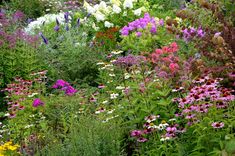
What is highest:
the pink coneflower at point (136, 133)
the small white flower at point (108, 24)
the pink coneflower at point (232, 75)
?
the pink coneflower at point (232, 75)

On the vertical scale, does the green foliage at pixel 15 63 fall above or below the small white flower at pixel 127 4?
below

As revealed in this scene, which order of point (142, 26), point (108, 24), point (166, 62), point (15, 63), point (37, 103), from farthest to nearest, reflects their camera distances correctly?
1. point (108, 24)
2. point (142, 26)
3. point (15, 63)
4. point (37, 103)
5. point (166, 62)

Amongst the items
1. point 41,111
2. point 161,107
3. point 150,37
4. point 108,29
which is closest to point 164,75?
point 161,107

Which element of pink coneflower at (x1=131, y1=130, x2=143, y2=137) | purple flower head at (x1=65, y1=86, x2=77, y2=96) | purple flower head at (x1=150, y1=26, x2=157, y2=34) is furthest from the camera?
purple flower head at (x1=150, y1=26, x2=157, y2=34)

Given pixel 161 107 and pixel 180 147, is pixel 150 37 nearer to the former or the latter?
pixel 161 107

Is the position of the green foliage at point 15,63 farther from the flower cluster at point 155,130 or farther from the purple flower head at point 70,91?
the flower cluster at point 155,130

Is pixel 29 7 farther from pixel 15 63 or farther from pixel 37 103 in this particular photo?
pixel 37 103

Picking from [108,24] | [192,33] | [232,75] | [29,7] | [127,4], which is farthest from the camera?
[29,7]

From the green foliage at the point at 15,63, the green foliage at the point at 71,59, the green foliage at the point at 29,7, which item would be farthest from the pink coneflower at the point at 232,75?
the green foliage at the point at 29,7

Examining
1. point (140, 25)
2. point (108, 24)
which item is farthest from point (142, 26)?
point (108, 24)

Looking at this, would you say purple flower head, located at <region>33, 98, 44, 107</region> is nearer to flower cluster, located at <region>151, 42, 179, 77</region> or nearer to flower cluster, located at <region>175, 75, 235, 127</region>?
flower cluster, located at <region>151, 42, 179, 77</region>

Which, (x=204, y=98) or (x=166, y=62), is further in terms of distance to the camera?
(x=166, y=62)

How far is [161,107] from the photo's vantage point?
5559 millimetres

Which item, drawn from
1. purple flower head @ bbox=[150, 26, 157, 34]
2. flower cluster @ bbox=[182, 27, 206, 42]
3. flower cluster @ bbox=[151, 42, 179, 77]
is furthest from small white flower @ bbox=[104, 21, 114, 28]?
flower cluster @ bbox=[151, 42, 179, 77]
